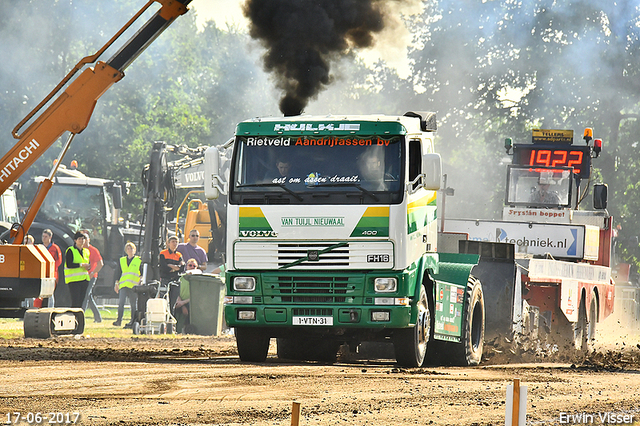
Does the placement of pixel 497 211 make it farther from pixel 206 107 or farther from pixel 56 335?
pixel 56 335

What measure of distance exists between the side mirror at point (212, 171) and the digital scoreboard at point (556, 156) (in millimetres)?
13462

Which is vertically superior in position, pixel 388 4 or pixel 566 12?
pixel 566 12

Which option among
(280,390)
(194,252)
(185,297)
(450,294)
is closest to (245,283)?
(280,390)

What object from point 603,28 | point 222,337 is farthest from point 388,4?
point 603,28

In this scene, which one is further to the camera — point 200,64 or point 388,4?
point 200,64

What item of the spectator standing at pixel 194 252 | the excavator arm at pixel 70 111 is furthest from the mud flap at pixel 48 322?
the spectator standing at pixel 194 252

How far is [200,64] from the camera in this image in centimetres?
6625

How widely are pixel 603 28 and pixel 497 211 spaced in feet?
34.2

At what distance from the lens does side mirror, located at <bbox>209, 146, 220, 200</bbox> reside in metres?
12.1

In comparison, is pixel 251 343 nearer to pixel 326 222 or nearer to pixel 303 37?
pixel 326 222

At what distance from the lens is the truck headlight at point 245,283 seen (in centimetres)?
1210

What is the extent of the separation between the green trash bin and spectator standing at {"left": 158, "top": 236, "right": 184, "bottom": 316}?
857 mm

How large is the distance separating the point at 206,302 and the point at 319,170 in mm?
9269

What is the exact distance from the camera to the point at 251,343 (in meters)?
13.0
